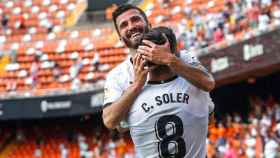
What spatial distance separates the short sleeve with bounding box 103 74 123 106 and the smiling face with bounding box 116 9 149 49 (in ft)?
0.71

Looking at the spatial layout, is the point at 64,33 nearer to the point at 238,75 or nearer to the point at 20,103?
the point at 20,103

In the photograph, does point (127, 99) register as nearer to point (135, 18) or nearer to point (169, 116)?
point (169, 116)

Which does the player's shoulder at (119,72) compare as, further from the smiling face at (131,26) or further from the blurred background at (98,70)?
the blurred background at (98,70)

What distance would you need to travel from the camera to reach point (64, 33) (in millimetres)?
24797

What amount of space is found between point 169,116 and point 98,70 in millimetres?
17478

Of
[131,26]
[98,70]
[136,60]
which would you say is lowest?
[98,70]

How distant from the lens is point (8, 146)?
23.1m

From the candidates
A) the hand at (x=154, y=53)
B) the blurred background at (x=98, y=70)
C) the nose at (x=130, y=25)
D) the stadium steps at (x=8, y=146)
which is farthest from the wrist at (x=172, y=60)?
the stadium steps at (x=8, y=146)

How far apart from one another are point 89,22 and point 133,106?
21854 millimetres

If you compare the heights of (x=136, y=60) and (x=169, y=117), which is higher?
(x=136, y=60)

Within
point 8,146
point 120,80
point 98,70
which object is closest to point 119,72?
point 120,80

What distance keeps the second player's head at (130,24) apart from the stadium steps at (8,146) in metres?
19.0

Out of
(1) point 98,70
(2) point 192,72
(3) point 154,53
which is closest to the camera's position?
(3) point 154,53

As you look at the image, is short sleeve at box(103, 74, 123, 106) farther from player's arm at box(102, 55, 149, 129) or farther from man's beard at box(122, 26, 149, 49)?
man's beard at box(122, 26, 149, 49)
